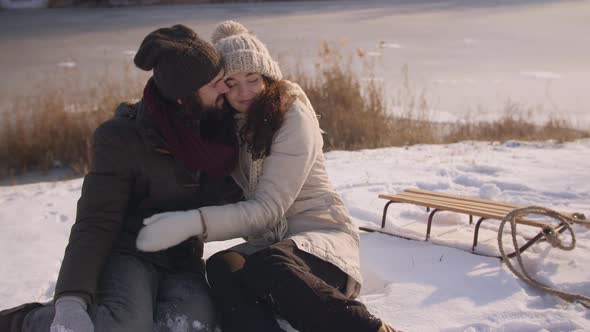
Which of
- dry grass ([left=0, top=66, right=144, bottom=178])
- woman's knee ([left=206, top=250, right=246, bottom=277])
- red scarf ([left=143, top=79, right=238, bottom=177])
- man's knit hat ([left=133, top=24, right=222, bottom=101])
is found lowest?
dry grass ([left=0, top=66, right=144, bottom=178])

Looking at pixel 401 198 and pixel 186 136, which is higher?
pixel 186 136

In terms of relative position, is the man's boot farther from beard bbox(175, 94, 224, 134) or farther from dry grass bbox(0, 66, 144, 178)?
dry grass bbox(0, 66, 144, 178)

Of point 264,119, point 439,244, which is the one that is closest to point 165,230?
point 264,119

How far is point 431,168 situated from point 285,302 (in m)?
2.95

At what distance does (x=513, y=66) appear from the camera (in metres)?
9.97

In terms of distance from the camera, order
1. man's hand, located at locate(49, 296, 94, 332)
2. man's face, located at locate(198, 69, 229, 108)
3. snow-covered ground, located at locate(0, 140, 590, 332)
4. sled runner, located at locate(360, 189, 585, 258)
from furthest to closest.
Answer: sled runner, located at locate(360, 189, 585, 258), snow-covered ground, located at locate(0, 140, 590, 332), man's face, located at locate(198, 69, 229, 108), man's hand, located at locate(49, 296, 94, 332)

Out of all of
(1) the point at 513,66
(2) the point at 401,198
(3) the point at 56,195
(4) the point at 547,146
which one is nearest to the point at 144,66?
(2) the point at 401,198

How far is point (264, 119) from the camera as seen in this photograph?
8.79 feet

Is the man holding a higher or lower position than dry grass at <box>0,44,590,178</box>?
higher

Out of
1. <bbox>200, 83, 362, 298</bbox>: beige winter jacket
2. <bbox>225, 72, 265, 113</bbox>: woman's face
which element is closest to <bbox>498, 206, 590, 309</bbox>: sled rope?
Answer: <bbox>200, 83, 362, 298</bbox>: beige winter jacket

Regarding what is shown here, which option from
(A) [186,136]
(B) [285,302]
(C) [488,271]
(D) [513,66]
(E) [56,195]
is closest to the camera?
(B) [285,302]

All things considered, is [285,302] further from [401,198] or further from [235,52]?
[401,198]

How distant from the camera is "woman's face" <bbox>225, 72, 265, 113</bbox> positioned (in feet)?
8.89

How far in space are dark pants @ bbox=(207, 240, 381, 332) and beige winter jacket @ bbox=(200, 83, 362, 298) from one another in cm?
9
